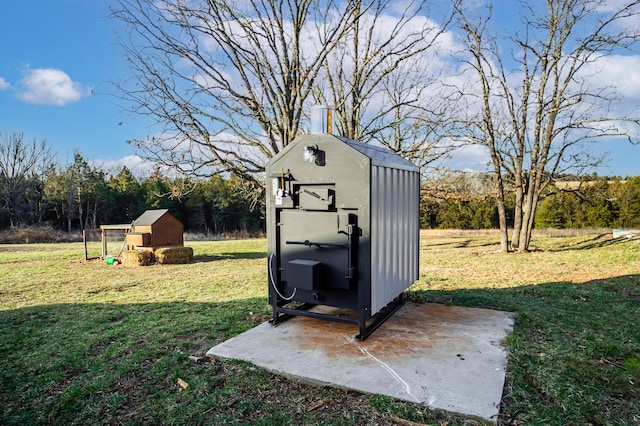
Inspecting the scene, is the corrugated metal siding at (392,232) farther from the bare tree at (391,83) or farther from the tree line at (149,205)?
the tree line at (149,205)

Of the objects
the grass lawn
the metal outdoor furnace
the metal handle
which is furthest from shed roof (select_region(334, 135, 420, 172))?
the grass lawn

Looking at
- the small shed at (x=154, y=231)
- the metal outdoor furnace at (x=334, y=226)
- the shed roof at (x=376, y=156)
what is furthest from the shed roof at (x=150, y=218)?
the shed roof at (x=376, y=156)

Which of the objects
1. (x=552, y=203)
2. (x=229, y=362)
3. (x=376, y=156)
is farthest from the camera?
(x=552, y=203)

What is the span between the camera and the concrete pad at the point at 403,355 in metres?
2.77

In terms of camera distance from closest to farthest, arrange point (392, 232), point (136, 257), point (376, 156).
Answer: point (376, 156) < point (392, 232) < point (136, 257)

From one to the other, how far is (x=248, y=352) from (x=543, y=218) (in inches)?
909

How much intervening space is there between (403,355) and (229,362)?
→ 1532 mm

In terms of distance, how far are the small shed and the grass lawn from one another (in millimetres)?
2957

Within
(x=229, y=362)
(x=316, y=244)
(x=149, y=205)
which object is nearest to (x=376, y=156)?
(x=316, y=244)

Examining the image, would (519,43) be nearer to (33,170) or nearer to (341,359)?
(341,359)

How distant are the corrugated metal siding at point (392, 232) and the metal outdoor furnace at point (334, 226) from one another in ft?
0.03

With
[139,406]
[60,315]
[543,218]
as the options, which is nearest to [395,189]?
[139,406]

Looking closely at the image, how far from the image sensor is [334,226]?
Answer: 12.3ft

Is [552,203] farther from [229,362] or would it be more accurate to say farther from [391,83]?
[229,362]
